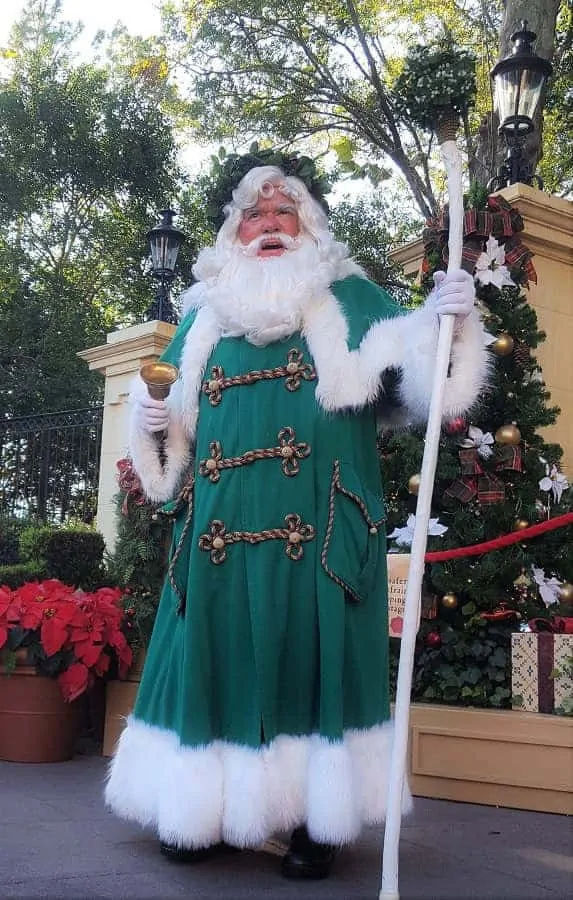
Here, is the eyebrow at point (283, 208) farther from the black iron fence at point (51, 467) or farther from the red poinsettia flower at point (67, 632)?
the black iron fence at point (51, 467)

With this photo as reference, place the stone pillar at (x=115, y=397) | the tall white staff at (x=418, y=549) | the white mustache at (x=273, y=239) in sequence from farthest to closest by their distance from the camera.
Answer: the stone pillar at (x=115, y=397) → the white mustache at (x=273, y=239) → the tall white staff at (x=418, y=549)

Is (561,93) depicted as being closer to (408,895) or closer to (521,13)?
(521,13)

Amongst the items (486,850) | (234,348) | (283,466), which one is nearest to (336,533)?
(283,466)

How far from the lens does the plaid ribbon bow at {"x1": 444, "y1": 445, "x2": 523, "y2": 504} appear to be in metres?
4.15

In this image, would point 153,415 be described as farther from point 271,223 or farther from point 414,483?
point 414,483

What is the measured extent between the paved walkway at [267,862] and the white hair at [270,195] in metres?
1.97

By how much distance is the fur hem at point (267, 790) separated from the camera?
2365 millimetres

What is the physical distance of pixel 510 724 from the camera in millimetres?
3580

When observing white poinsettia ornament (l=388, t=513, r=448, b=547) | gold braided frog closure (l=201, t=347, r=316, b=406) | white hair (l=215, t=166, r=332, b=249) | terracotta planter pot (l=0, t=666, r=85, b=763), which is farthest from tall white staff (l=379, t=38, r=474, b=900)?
terracotta planter pot (l=0, t=666, r=85, b=763)

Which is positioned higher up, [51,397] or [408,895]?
[51,397]

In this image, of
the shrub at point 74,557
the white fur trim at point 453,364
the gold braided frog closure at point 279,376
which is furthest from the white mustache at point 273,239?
the shrub at point 74,557

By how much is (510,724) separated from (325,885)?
1.45 metres

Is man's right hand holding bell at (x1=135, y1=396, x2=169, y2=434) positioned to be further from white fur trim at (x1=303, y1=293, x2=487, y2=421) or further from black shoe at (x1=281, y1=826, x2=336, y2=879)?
black shoe at (x1=281, y1=826, x2=336, y2=879)

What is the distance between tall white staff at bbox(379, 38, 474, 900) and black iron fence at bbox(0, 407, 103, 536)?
19.5ft
